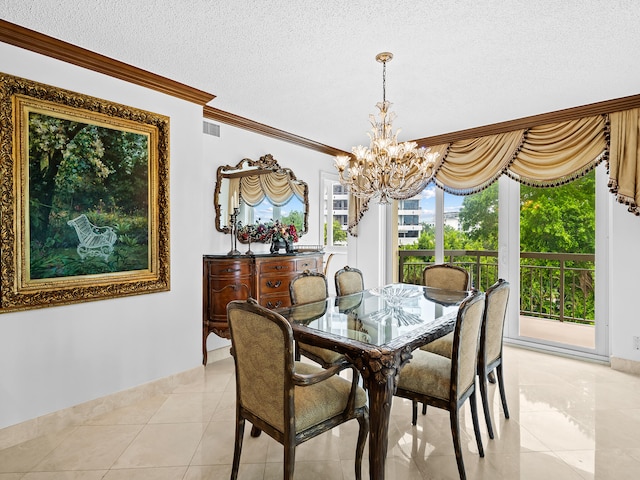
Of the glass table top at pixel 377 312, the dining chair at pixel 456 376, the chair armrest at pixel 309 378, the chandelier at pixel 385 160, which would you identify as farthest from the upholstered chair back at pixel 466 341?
the chandelier at pixel 385 160

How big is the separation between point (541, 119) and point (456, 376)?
3.03 metres

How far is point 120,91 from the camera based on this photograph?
2611 millimetres

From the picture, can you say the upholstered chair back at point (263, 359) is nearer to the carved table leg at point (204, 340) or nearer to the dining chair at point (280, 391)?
the dining chair at point (280, 391)

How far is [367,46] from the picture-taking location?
7.40ft

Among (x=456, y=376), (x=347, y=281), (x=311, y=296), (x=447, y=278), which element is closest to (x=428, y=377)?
(x=456, y=376)

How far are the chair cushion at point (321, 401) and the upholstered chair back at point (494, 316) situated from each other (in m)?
0.99

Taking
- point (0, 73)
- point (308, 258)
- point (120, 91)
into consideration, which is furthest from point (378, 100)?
point (0, 73)

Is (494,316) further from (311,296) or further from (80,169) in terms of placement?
(80,169)

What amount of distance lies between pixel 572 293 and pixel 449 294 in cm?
197

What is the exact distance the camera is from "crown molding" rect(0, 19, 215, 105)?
2098 mm

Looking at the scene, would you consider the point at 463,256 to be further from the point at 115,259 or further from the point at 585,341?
the point at 115,259

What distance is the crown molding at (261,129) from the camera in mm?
3437

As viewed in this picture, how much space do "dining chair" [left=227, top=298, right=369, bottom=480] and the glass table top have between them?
29 cm

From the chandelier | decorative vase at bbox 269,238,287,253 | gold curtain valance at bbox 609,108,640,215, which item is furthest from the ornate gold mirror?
gold curtain valance at bbox 609,108,640,215
